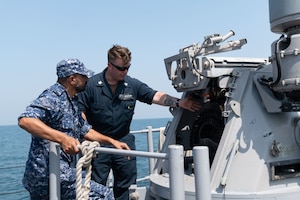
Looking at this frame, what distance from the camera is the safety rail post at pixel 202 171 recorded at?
A: 6.41ft

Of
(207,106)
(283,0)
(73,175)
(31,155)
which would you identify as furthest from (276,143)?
(31,155)

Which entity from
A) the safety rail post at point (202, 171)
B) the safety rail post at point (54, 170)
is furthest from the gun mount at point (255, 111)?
the safety rail post at point (202, 171)

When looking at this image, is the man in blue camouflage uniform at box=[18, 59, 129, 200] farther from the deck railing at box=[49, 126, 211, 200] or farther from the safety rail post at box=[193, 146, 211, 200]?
the safety rail post at box=[193, 146, 211, 200]

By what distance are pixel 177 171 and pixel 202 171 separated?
0.16 metres

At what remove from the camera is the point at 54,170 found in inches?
112

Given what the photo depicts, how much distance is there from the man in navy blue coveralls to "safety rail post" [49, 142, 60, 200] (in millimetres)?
1421

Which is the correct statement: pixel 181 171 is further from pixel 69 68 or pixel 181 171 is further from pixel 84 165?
pixel 69 68

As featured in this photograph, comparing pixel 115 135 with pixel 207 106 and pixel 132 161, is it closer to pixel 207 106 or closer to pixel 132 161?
pixel 132 161

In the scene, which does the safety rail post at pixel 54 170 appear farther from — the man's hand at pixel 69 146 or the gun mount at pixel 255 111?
the gun mount at pixel 255 111

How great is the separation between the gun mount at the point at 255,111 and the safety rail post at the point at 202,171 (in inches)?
46.3

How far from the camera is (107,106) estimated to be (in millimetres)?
4332

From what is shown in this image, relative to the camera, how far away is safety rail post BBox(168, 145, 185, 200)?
2057 mm

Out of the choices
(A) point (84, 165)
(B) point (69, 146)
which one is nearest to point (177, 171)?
(A) point (84, 165)

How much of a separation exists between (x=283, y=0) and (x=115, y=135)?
229 cm
